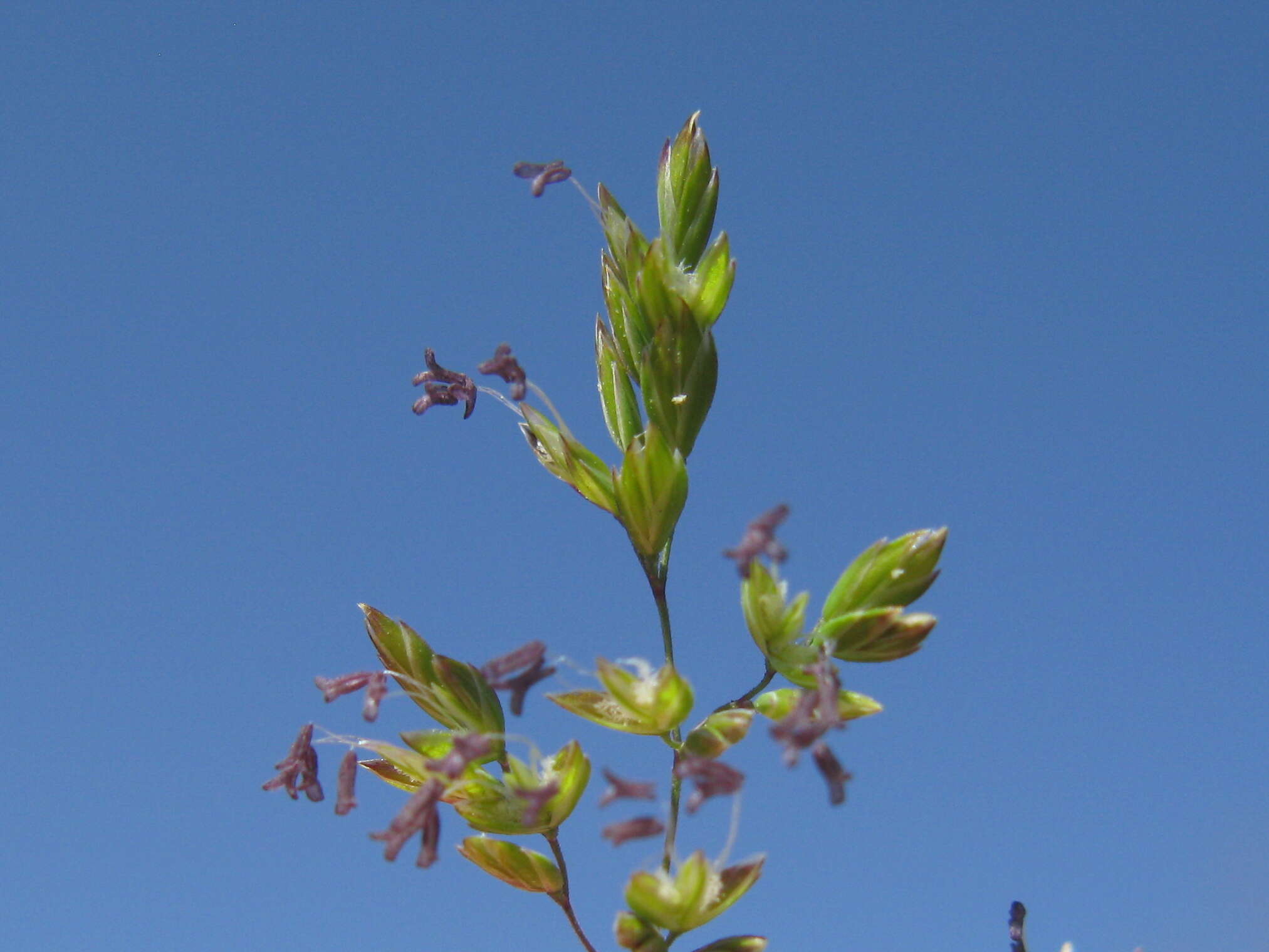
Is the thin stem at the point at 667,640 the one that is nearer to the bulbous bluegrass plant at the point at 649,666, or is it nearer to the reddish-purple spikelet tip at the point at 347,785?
the bulbous bluegrass plant at the point at 649,666

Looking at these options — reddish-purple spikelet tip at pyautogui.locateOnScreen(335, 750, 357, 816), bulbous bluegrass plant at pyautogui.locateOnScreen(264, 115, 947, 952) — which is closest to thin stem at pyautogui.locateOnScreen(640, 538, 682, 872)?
bulbous bluegrass plant at pyautogui.locateOnScreen(264, 115, 947, 952)

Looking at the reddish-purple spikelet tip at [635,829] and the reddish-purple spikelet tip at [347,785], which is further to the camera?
the reddish-purple spikelet tip at [347,785]

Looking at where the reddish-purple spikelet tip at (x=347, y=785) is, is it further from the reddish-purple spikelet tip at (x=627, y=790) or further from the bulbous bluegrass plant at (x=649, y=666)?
the reddish-purple spikelet tip at (x=627, y=790)

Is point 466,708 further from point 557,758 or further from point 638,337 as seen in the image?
point 638,337

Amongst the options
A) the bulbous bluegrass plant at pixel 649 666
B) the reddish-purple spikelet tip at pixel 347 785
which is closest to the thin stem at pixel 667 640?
the bulbous bluegrass plant at pixel 649 666

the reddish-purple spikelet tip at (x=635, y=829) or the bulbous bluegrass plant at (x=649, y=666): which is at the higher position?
the bulbous bluegrass plant at (x=649, y=666)

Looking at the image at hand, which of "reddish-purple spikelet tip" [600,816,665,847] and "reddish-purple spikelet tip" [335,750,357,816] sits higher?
"reddish-purple spikelet tip" [335,750,357,816]

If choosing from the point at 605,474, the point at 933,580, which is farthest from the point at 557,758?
the point at 933,580

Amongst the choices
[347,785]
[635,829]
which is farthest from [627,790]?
[347,785]

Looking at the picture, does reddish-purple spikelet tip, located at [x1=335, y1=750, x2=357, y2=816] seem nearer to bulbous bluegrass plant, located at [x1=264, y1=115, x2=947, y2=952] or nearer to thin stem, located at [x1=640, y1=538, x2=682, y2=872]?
bulbous bluegrass plant, located at [x1=264, y1=115, x2=947, y2=952]
